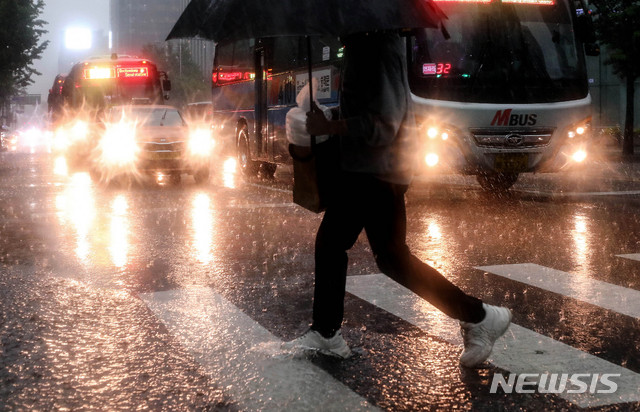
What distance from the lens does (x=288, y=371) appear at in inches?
171

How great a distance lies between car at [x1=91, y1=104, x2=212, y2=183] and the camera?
17547 mm

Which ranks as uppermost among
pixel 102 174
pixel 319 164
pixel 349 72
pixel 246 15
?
pixel 246 15

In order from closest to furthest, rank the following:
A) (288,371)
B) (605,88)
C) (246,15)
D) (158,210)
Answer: (288,371) < (246,15) < (158,210) < (605,88)

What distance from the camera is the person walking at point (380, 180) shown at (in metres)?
4.23

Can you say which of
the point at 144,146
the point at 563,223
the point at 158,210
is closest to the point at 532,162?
the point at 563,223

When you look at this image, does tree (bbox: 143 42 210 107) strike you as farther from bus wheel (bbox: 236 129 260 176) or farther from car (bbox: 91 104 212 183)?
car (bbox: 91 104 212 183)

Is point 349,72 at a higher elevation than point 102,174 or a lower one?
higher

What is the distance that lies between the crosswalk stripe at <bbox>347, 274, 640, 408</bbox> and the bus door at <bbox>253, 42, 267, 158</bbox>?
12.4 metres

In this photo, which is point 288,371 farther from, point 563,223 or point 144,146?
point 144,146

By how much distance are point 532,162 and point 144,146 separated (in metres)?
7.98

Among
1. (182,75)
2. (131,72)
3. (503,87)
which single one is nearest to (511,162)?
(503,87)

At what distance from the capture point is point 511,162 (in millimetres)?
12922

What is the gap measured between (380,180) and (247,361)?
3.71 feet

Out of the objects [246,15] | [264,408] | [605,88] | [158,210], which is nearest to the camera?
[264,408]
